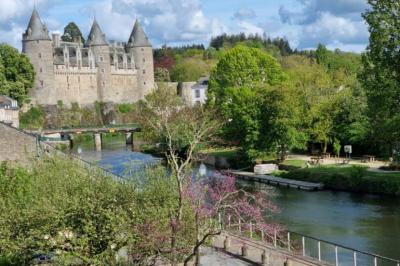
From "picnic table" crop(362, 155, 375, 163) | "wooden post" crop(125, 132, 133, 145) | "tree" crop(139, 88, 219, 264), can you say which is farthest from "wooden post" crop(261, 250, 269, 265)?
"wooden post" crop(125, 132, 133, 145)

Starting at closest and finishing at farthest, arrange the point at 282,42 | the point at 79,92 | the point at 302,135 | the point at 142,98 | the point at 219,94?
the point at 302,135 → the point at 219,94 → the point at 79,92 → the point at 142,98 → the point at 282,42

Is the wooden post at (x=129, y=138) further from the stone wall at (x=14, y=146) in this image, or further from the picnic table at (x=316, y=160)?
the stone wall at (x=14, y=146)

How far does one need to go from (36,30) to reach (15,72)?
867 cm

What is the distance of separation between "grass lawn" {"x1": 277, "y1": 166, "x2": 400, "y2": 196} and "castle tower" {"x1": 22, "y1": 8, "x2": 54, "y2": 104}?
4998 centimetres

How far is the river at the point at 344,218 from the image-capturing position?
2838cm

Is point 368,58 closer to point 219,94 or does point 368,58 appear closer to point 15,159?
point 15,159

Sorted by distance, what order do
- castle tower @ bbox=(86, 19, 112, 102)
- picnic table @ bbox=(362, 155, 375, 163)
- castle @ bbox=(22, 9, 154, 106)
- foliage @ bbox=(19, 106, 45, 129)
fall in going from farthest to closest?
1. castle tower @ bbox=(86, 19, 112, 102)
2. castle @ bbox=(22, 9, 154, 106)
3. foliage @ bbox=(19, 106, 45, 129)
4. picnic table @ bbox=(362, 155, 375, 163)

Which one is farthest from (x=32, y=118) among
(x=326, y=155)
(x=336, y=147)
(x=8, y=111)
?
(x=336, y=147)

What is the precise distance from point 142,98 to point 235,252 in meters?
81.9

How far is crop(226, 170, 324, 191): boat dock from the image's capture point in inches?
1711

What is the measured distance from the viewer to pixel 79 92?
95.3 meters

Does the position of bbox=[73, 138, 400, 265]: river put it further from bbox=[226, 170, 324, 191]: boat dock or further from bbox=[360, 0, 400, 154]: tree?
bbox=[360, 0, 400, 154]: tree

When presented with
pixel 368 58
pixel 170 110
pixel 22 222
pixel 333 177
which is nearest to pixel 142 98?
pixel 170 110

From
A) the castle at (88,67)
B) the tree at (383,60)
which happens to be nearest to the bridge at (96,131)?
the castle at (88,67)
